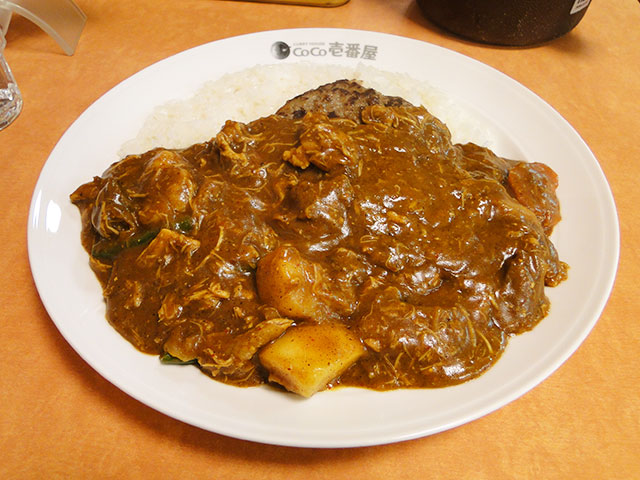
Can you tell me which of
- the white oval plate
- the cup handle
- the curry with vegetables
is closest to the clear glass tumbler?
the cup handle

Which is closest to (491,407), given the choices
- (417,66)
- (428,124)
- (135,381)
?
(135,381)

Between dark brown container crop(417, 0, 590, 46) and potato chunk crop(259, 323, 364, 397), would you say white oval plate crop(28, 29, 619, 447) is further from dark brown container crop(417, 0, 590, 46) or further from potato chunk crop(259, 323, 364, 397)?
dark brown container crop(417, 0, 590, 46)

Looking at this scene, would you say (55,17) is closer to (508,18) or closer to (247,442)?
A: (508,18)

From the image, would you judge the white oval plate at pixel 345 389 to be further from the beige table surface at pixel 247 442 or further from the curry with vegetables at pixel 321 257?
the beige table surface at pixel 247 442

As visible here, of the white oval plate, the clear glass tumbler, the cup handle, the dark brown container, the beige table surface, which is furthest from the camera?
the dark brown container

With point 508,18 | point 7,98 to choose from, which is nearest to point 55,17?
point 7,98

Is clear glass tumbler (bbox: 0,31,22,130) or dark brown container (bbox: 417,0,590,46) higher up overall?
dark brown container (bbox: 417,0,590,46)

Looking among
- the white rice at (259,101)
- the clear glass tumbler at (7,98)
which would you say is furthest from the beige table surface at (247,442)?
the white rice at (259,101)
